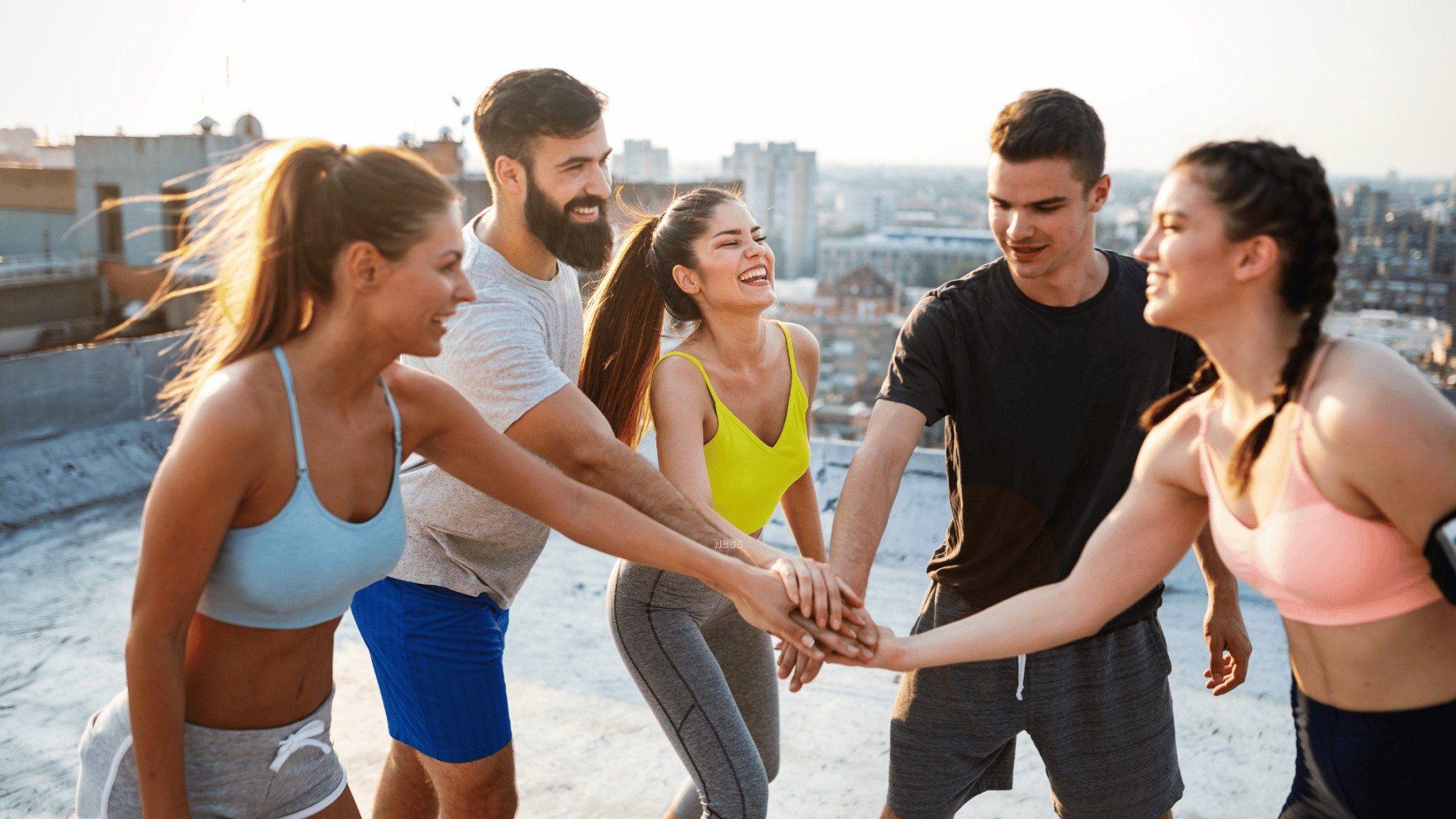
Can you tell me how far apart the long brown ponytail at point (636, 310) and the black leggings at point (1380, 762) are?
1.67 m

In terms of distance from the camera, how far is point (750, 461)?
2613mm

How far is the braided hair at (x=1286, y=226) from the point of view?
158cm

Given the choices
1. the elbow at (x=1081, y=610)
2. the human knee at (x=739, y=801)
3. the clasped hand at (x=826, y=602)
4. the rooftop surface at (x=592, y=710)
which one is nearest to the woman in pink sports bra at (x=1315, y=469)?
the elbow at (x=1081, y=610)

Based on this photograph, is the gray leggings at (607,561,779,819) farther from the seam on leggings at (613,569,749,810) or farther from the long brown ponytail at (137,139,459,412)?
the long brown ponytail at (137,139,459,412)

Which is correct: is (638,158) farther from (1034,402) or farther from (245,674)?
(245,674)

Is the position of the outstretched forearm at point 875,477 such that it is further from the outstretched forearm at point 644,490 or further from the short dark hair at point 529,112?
the short dark hair at point 529,112

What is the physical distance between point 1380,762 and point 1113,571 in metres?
0.55

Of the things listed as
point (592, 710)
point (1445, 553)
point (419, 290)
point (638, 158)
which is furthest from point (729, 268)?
point (638, 158)

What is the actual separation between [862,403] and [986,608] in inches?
979

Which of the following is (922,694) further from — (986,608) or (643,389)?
(643,389)

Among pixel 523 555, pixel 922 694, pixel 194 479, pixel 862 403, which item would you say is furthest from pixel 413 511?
pixel 862 403

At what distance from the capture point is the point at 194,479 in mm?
1514

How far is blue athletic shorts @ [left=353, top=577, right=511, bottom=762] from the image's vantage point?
7.63ft

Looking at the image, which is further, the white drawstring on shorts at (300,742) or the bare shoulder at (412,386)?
the bare shoulder at (412,386)
